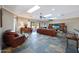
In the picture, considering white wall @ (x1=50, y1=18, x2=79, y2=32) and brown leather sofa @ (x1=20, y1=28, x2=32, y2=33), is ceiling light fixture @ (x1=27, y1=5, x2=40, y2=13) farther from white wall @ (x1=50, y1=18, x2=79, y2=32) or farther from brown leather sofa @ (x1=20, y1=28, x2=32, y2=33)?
white wall @ (x1=50, y1=18, x2=79, y2=32)

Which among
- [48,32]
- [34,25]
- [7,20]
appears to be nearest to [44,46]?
[48,32]

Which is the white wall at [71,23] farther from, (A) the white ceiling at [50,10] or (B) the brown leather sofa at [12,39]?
(B) the brown leather sofa at [12,39]

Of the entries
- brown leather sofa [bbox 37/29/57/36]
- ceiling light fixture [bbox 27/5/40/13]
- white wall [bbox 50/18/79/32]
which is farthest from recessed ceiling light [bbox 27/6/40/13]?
white wall [bbox 50/18/79/32]

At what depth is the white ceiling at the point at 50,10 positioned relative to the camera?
243 cm

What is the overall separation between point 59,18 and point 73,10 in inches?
18.8

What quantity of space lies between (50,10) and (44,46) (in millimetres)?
1138

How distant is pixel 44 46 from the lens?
2684 mm

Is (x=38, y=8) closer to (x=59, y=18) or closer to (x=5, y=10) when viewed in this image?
(x=59, y=18)

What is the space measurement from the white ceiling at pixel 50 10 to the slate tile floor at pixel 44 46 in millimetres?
698

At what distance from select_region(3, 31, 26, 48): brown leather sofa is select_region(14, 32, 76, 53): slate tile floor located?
0.17m

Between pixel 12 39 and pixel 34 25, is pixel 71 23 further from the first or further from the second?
pixel 12 39

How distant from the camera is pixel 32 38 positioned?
9.31ft

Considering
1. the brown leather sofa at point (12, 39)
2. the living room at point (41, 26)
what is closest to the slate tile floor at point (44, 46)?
the living room at point (41, 26)
